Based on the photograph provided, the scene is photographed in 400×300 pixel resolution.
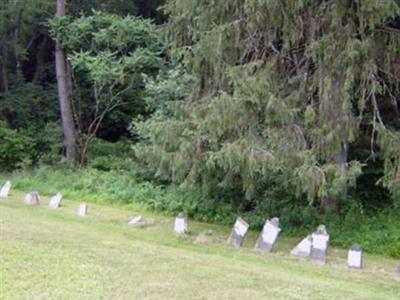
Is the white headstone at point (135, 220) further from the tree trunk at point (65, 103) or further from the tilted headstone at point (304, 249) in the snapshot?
the tree trunk at point (65, 103)

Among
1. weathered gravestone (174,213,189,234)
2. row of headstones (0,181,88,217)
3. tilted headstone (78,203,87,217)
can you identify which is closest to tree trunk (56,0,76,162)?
row of headstones (0,181,88,217)

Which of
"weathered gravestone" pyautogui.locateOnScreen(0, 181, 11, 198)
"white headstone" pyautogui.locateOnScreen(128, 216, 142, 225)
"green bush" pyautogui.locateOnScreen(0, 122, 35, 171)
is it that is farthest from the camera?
"green bush" pyautogui.locateOnScreen(0, 122, 35, 171)

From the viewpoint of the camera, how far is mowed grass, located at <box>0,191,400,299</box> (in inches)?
191

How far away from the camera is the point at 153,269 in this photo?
5.60 m

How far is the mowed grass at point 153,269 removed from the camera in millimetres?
4848

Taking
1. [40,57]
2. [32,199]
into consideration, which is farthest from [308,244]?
[40,57]

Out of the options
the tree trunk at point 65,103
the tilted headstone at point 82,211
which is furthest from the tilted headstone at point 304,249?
the tree trunk at point 65,103

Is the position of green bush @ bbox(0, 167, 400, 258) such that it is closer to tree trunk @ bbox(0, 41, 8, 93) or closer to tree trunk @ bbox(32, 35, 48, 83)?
tree trunk @ bbox(0, 41, 8, 93)

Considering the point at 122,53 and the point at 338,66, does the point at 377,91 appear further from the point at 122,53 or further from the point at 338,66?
the point at 122,53

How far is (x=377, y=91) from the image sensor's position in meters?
8.45

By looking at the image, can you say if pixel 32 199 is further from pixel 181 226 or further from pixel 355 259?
pixel 355 259

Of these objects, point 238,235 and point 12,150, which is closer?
point 238,235

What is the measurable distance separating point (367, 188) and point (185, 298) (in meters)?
6.52

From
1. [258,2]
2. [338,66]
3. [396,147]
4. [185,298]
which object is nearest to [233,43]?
[258,2]
